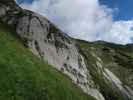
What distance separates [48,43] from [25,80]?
96.0ft

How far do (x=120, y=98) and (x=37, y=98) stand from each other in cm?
4939

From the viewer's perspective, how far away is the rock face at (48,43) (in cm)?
6159

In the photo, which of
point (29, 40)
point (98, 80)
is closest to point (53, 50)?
point (29, 40)

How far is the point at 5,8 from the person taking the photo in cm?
6725

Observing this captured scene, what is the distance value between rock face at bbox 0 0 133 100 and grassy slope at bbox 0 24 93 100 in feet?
54.8

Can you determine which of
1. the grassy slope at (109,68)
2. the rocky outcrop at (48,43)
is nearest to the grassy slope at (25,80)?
the rocky outcrop at (48,43)

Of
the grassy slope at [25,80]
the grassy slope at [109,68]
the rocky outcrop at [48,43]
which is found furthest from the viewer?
the grassy slope at [109,68]

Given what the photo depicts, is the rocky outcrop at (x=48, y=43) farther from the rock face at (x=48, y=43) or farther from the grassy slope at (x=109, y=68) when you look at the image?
the grassy slope at (x=109, y=68)

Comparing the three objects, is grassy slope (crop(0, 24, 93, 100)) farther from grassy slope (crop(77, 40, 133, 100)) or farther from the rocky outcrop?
grassy slope (crop(77, 40, 133, 100))

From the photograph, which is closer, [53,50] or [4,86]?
[4,86]

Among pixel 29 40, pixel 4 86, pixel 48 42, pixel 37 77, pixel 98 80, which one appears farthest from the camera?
pixel 98 80

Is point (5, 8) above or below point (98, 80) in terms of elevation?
above

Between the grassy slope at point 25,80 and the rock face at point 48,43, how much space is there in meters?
16.7

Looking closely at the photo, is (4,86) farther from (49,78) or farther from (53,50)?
(53,50)
